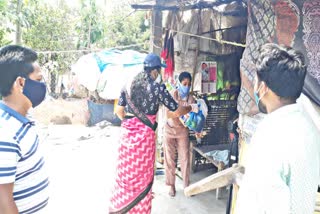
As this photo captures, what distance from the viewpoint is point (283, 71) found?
153 centimetres

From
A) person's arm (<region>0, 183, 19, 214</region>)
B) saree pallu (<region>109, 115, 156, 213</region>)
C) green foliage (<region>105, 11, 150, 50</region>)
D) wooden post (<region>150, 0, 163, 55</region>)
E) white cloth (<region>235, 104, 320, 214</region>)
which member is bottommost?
saree pallu (<region>109, 115, 156, 213</region>)

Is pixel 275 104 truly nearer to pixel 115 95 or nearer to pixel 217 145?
pixel 217 145

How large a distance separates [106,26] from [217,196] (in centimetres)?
1259

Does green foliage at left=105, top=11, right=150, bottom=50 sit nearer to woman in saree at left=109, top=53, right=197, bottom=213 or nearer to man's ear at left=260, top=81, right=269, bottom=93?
woman in saree at left=109, top=53, right=197, bottom=213

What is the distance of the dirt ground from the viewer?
4.40 metres

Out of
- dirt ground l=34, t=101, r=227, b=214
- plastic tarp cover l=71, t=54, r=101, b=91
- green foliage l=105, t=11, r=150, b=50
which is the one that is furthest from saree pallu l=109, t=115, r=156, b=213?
green foliage l=105, t=11, r=150, b=50

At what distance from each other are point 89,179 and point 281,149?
4.36 m

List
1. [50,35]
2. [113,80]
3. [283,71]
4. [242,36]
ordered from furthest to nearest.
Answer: [50,35]
[113,80]
[242,36]
[283,71]

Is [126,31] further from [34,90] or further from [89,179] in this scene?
[34,90]

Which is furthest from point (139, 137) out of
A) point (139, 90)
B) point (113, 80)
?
point (113, 80)

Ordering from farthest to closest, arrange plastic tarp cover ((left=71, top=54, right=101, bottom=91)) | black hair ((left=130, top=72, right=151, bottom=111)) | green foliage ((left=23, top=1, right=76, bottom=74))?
1. green foliage ((left=23, top=1, right=76, bottom=74))
2. plastic tarp cover ((left=71, top=54, right=101, bottom=91))
3. black hair ((left=130, top=72, right=151, bottom=111))

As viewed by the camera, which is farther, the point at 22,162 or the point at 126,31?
the point at 126,31

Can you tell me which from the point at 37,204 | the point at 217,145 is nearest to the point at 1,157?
the point at 37,204

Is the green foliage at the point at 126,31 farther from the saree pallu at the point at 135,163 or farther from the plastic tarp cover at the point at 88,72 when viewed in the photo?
the saree pallu at the point at 135,163
